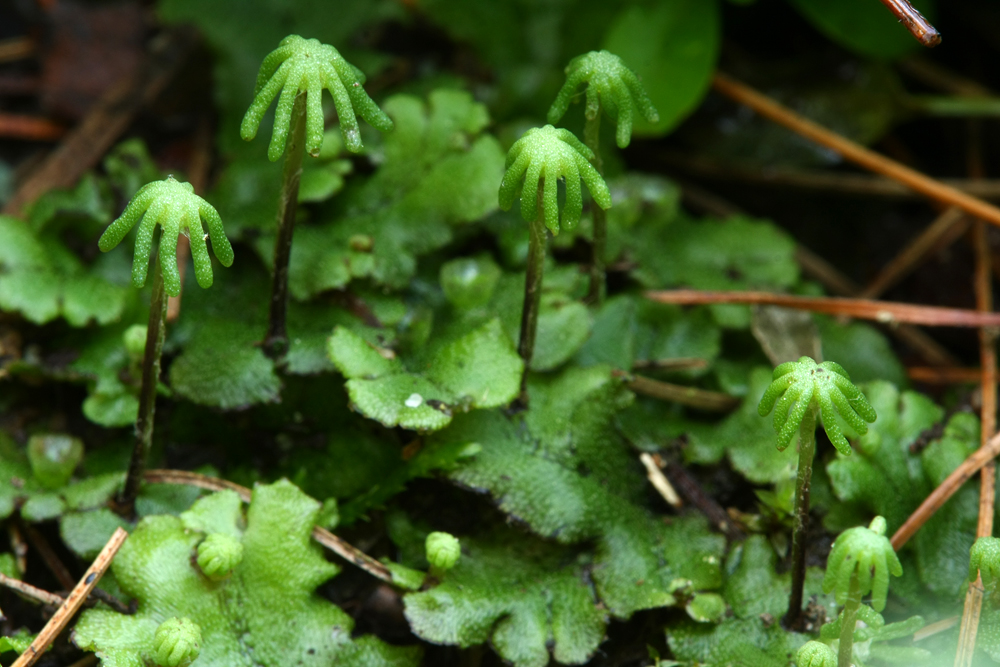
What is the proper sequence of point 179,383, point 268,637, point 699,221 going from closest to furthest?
1. point 268,637
2. point 179,383
3. point 699,221

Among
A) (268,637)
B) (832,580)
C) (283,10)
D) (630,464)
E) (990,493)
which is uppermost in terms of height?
(283,10)

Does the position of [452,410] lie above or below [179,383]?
above

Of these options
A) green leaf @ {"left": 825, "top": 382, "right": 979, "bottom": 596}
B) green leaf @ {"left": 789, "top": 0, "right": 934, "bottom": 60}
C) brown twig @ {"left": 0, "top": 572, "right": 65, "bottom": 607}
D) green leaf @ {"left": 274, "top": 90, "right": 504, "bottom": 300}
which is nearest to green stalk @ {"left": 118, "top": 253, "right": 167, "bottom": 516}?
brown twig @ {"left": 0, "top": 572, "right": 65, "bottom": 607}

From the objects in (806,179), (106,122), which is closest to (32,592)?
(106,122)

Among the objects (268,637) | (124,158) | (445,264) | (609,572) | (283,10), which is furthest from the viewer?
(283,10)

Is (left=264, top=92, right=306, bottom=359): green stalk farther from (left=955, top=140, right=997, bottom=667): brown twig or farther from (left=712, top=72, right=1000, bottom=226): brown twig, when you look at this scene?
(left=712, top=72, right=1000, bottom=226): brown twig

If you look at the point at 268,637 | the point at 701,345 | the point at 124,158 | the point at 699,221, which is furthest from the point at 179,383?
the point at 699,221

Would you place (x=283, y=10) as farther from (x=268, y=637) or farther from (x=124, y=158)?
(x=268, y=637)
